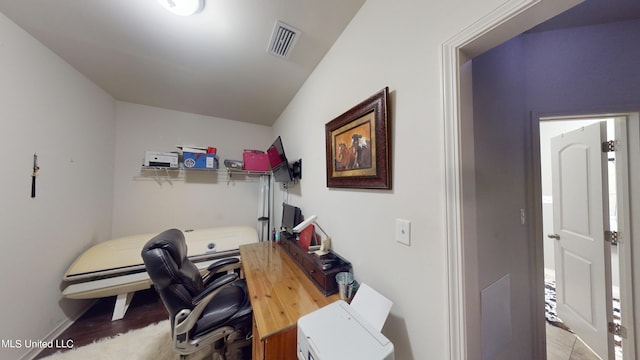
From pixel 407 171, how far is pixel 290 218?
1494 millimetres

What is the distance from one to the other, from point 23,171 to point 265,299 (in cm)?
217

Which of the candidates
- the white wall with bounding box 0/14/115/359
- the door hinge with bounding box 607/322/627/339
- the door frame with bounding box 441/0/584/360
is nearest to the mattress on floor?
the white wall with bounding box 0/14/115/359

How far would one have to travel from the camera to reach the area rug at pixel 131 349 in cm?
148

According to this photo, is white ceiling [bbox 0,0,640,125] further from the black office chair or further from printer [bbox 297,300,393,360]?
printer [bbox 297,300,393,360]

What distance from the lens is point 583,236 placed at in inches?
65.3

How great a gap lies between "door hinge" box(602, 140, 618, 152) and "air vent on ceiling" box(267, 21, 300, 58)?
263cm

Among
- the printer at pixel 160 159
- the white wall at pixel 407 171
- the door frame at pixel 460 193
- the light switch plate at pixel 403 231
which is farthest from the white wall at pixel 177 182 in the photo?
the door frame at pixel 460 193

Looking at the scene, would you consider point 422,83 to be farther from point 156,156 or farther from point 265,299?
point 156,156

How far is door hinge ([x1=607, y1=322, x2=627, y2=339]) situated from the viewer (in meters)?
1.39

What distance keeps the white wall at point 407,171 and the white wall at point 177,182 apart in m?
2.48

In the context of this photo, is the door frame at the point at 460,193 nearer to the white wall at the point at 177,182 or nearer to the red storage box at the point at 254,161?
the red storage box at the point at 254,161

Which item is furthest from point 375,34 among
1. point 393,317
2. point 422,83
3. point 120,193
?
point 120,193

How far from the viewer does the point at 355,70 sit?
128cm

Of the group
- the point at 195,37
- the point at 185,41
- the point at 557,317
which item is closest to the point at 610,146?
the point at 557,317
